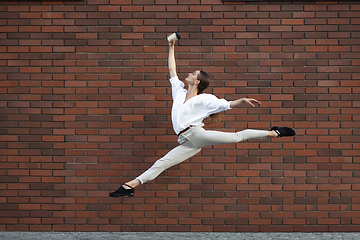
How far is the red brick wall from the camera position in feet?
12.9

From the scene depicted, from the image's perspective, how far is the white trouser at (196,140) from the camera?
3236mm

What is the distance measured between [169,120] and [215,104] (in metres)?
0.96

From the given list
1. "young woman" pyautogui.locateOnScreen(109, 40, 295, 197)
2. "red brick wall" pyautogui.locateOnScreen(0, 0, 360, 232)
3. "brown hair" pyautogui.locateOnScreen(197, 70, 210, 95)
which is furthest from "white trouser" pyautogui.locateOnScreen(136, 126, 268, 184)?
"red brick wall" pyautogui.locateOnScreen(0, 0, 360, 232)

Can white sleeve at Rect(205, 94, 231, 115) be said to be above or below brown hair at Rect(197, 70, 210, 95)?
below

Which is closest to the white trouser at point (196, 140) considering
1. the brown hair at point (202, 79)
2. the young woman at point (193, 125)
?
the young woman at point (193, 125)

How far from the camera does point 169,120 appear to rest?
3.94 meters

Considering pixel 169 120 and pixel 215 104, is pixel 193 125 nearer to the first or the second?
pixel 215 104

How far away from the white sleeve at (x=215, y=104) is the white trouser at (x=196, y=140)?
24 centimetres

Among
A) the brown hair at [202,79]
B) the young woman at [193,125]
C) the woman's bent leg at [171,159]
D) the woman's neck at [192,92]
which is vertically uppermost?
the brown hair at [202,79]

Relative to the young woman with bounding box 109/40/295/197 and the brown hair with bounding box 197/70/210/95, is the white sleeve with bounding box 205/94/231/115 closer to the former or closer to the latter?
the young woman with bounding box 109/40/295/197

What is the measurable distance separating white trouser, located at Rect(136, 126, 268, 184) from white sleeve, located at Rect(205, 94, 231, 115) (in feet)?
0.78

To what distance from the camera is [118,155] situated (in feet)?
13.0

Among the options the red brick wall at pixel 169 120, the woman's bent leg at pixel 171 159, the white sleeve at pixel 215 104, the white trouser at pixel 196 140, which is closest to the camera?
the white sleeve at pixel 215 104

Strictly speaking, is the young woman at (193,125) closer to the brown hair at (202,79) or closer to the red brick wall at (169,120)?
the brown hair at (202,79)
